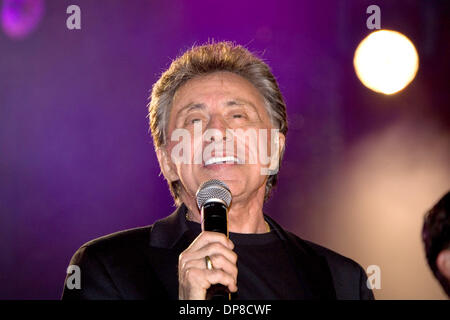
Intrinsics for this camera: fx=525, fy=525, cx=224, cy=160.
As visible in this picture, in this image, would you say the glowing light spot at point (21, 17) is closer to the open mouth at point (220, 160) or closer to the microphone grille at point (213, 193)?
Answer: the open mouth at point (220, 160)

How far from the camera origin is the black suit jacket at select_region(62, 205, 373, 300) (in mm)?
1883

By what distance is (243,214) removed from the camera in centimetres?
229

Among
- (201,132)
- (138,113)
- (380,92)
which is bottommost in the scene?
(201,132)

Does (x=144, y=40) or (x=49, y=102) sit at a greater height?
(x=144, y=40)

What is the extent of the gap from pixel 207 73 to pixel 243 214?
0.67m

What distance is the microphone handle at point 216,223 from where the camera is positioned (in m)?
1.33

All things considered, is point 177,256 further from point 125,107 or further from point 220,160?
point 125,107

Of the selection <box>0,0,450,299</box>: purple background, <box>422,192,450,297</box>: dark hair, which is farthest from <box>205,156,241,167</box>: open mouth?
<box>0,0,450,299</box>: purple background

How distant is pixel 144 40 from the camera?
13.4 feet

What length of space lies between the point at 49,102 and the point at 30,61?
0.34 meters

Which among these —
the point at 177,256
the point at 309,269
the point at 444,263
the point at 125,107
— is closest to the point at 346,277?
the point at 309,269

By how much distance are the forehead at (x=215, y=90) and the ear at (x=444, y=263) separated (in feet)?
3.27
